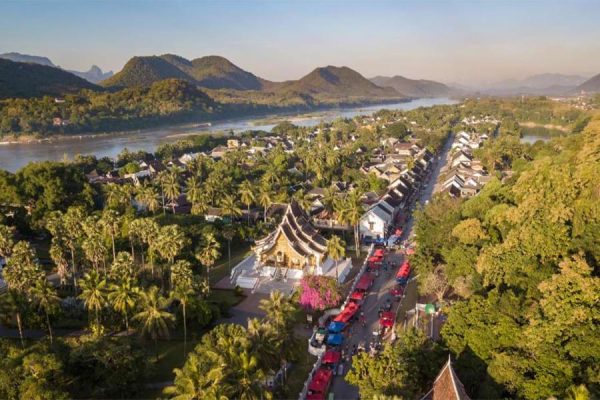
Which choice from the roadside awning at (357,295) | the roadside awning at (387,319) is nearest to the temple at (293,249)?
the roadside awning at (357,295)

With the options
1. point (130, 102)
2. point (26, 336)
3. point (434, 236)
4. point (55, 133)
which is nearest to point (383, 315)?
point (434, 236)

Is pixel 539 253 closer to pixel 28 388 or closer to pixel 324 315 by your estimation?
pixel 324 315

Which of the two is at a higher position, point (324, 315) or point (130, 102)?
point (130, 102)

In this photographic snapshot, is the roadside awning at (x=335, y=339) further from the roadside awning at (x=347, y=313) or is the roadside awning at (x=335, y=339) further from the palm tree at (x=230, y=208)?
the palm tree at (x=230, y=208)

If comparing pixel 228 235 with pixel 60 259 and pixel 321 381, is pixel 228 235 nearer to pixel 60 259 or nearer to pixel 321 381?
pixel 60 259

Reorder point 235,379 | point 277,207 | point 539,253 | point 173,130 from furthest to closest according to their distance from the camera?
1. point 173,130
2. point 277,207
3. point 539,253
4. point 235,379
